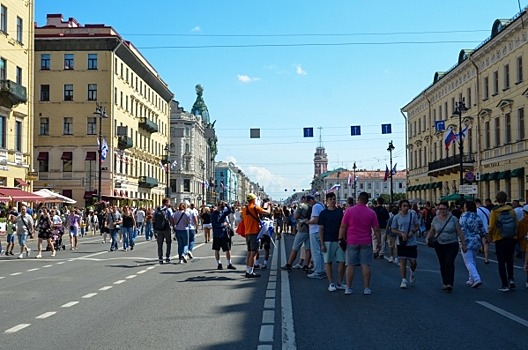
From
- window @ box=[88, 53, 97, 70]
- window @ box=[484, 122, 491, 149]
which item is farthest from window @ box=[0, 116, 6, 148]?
A: window @ box=[484, 122, 491, 149]

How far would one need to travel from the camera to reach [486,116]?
157 ft

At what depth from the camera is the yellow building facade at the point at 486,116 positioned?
41.3 metres

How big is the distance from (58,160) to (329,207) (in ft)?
173

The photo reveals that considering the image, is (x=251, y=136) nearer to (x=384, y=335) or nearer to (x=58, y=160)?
(x=58, y=160)

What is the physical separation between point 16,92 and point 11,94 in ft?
1.98

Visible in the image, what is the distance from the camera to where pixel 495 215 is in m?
13.2

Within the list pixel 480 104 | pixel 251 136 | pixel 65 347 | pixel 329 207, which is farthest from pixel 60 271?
pixel 480 104

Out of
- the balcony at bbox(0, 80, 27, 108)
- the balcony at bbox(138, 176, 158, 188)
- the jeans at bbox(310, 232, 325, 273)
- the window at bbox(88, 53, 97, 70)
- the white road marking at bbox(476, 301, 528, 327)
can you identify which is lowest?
the white road marking at bbox(476, 301, 528, 327)

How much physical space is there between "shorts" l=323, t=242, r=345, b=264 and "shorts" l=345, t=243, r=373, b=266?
87 cm

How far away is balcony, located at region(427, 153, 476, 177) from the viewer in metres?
51.8

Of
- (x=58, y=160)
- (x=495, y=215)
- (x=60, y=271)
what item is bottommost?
(x=60, y=271)

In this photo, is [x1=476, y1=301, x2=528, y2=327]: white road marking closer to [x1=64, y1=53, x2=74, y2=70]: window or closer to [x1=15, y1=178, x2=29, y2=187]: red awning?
[x1=15, y1=178, x2=29, y2=187]: red awning

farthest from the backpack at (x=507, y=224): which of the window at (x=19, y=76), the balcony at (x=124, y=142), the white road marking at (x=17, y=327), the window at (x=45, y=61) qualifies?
the window at (x=45, y=61)

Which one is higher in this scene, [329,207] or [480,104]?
[480,104]
